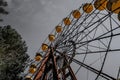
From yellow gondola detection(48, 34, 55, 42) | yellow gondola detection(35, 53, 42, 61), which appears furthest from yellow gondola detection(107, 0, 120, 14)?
yellow gondola detection(35, 53, 42, 61)

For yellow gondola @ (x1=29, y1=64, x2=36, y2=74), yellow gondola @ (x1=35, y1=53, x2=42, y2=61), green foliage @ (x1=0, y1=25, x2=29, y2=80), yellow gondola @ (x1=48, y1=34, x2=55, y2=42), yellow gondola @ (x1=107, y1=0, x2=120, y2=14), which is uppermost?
green foliage @ (x1=0, y1=25, x2=29, y2=80)

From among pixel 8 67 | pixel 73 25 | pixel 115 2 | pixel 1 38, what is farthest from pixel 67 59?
pixel 1 38

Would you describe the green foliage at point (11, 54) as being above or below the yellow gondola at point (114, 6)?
above

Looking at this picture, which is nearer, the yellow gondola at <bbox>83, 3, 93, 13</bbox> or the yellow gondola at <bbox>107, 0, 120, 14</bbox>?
the yellow gondola at <bbox>107, 0, 120, 14</bbox>

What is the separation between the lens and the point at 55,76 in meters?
12.2

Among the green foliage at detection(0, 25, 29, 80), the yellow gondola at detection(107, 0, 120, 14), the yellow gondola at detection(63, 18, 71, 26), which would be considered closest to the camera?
the yellow gondola at detection(107, 0, 120, 14)

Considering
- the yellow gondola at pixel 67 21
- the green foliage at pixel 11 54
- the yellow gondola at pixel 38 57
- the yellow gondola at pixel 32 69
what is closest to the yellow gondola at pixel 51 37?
the yellow gondola at pixel 38 57

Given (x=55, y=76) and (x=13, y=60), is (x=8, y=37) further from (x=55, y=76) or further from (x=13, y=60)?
(x=55, y=76)

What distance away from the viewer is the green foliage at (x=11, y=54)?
34.4 meters

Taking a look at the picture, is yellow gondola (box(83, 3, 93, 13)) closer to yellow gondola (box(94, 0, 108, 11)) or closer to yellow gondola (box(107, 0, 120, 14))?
yellow gondola (box(94, 0, 108, 11))

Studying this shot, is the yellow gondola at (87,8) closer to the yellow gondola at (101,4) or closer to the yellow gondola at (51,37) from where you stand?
the yellow gondola at (101,4)

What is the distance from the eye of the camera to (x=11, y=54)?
36.5 m

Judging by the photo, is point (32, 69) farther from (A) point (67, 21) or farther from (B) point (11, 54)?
(B) point (11, 54)

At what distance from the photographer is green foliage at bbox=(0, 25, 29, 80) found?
34.4 metres
